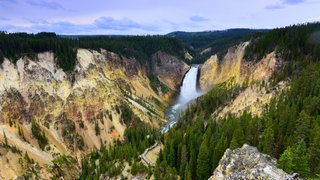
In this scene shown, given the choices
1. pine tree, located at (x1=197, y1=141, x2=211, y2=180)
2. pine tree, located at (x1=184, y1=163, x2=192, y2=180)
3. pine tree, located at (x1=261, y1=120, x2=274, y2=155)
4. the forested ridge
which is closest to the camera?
pine tree, located at (x1=261, y1=120, x2=274, y2=155)

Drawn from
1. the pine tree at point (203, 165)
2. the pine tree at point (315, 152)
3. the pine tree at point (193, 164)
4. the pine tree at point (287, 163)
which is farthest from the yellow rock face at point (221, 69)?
the pine tree at point (287, 163)

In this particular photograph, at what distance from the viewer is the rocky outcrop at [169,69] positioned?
163625mm

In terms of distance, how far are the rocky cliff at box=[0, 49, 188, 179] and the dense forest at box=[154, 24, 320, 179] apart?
27.2 metres

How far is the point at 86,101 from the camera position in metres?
101

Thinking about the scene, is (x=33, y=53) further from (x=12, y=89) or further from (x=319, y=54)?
(x=319, y=54)

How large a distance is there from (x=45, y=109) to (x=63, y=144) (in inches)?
515

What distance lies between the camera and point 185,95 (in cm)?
15350

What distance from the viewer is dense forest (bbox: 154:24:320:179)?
142ft

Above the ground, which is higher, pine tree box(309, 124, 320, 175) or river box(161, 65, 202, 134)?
pine tree box(309, 124, 320, 175)

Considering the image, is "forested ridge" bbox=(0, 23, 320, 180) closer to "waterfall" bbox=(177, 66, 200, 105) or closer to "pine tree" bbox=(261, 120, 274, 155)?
"pine tree" bbox=(261, 120, 274, 155)

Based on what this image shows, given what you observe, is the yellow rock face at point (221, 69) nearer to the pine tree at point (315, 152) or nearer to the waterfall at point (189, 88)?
the waterfall at point (189, 88)

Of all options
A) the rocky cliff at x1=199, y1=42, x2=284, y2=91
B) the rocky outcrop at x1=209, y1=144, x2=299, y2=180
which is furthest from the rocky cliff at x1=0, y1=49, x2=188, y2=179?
the rocky outcrop at x1=209, y1=144, x2=299, y2=180

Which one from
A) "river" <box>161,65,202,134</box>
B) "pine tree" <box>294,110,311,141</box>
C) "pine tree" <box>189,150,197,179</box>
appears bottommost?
"river" <box>161,65,202,134</box>

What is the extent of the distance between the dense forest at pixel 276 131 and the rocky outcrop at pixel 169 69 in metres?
68.5
